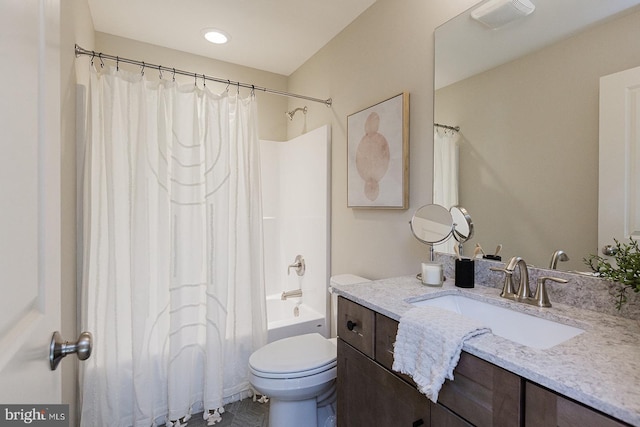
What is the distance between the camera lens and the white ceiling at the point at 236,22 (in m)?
1.93

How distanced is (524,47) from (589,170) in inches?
21.9

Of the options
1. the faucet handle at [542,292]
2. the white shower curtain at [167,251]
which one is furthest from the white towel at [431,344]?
the white shower curtain at [167,251]

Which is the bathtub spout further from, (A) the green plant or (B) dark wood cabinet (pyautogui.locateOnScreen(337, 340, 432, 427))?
(A) the green plant

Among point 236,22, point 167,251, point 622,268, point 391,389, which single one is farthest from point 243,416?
point 236,22

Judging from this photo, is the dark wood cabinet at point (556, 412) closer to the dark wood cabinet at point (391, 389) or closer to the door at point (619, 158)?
the dark wood cabinet at point (391, 389)

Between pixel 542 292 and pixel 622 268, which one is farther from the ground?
pixel 622 268

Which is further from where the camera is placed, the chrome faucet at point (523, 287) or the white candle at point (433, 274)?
the white candle at point (433, 274)

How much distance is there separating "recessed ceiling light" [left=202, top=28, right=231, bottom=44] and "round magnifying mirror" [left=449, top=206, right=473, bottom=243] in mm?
2037

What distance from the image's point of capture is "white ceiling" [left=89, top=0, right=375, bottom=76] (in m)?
1.93

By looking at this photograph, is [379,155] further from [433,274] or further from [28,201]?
[28,201]

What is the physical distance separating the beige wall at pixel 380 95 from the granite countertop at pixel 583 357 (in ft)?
2.27

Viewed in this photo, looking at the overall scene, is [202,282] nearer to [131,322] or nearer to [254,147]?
[131,322]

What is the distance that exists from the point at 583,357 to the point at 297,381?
1132 millimetres

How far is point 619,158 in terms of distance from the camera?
97 centimetres
